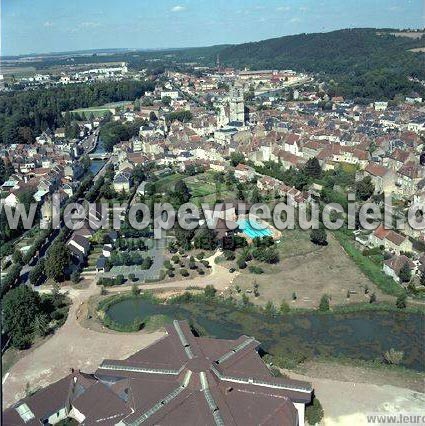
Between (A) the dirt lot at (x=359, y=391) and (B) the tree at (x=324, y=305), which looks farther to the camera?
(B) the tree at (x=324, y=305)

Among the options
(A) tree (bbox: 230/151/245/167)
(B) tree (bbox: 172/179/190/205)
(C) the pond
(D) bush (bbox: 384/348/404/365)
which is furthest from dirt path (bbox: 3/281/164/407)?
(A) tree (bbox: 230/151/245/167)

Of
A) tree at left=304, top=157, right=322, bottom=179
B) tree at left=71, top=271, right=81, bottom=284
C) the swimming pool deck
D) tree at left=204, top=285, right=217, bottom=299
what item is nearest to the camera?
tree at left=204, top=285, right=217, bottom=299

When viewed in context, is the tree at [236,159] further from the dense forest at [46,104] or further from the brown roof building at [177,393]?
the brown roof building at [177,393]

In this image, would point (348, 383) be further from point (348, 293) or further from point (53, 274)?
point (53, 274)

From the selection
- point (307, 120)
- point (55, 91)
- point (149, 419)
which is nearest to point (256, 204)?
point (149, 419)

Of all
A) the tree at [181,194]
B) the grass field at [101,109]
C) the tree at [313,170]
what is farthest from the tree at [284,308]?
the grass field at [101,109]

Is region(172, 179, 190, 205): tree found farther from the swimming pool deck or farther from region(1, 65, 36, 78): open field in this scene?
region(1, 65, 36, 78): open field
